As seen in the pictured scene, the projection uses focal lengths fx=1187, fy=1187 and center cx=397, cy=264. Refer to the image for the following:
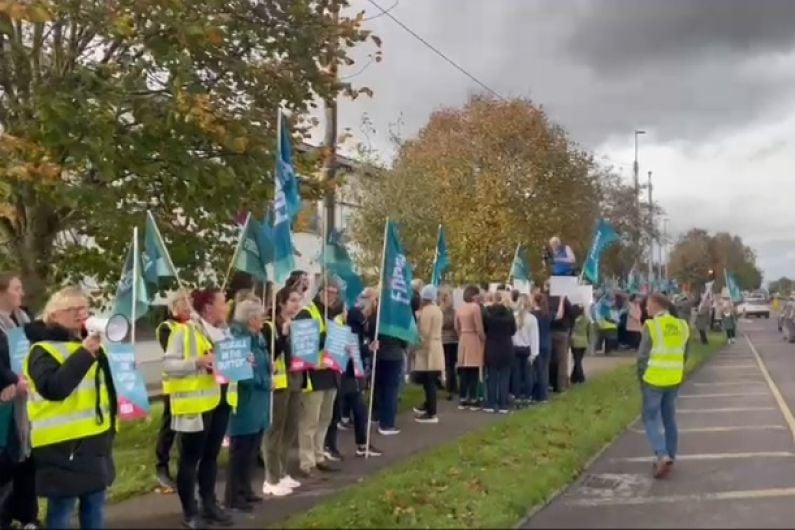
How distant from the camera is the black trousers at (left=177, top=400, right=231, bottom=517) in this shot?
873cm

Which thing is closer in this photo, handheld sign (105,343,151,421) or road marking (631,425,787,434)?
handheld sign (105,343,151,421)

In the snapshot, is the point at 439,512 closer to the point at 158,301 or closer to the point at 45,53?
the point at 158,301

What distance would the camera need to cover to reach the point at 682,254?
104 metres

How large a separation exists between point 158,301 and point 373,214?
53.5 ft

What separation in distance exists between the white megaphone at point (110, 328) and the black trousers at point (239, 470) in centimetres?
226

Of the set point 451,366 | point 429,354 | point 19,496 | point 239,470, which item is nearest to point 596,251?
point 451,366

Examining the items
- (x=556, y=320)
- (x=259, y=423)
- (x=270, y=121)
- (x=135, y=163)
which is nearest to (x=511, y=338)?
(x=556, y=320)

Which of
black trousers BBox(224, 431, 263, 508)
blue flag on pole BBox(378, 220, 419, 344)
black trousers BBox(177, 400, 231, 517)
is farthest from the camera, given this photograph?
blue flag on pole BBox(378, 220, 419, 344)

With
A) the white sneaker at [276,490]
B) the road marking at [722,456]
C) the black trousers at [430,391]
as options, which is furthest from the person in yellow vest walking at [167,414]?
the black trousers at [430,391]

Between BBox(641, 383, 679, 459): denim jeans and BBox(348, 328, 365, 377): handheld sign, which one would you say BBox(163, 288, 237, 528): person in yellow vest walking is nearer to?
BBox(348, 328, 365, 377): handheld sign

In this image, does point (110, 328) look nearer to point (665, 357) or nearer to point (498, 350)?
point (665, 357)

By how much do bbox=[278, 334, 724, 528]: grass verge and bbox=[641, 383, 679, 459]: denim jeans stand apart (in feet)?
2.70

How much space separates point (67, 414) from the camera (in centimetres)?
726

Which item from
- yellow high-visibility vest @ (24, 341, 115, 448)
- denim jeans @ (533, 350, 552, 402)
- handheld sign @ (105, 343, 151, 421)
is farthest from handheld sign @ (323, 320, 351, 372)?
denim jeans @ (533, 350, 552, 402)
